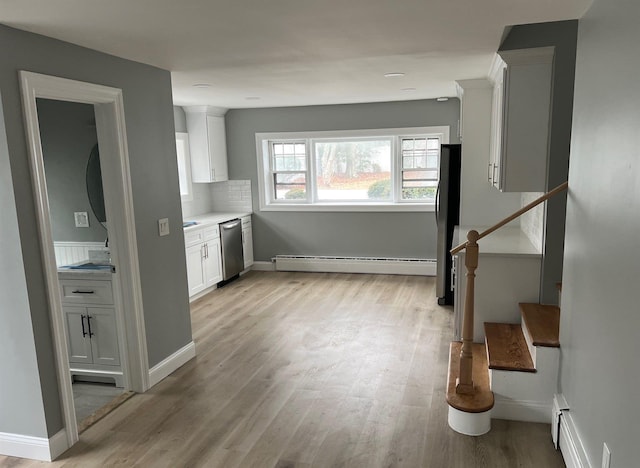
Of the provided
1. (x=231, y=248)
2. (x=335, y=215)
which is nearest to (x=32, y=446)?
(x=231, y=248)

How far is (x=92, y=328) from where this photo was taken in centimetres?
356

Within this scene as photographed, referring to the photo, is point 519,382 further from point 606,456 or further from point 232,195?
point 232,195

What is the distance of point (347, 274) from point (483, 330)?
10.8 ft

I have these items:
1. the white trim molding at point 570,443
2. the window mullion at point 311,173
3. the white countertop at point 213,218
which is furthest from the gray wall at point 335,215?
the white trim molding at point 570,443

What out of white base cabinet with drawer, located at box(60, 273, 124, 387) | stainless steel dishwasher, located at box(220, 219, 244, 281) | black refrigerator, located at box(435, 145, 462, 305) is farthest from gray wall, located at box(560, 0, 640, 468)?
stainless steel dishwasher, located at box(220, 219, 244, 281)

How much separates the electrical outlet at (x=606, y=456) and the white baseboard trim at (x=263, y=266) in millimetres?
5532

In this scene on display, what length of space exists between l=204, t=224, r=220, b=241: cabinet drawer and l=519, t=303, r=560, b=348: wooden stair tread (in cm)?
373

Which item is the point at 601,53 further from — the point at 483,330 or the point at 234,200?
the point at 234,200

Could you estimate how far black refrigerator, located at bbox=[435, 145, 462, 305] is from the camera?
5.14 meters

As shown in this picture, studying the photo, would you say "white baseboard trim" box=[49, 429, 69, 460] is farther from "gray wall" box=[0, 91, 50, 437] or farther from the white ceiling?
the white ceiling

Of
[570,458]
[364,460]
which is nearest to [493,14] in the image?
[570,458]

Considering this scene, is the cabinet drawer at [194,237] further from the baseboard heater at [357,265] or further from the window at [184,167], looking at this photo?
the baseboard heater at [357,265]

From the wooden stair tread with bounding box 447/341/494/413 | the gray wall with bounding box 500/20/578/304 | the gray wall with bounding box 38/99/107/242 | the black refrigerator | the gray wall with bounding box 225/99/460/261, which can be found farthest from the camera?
the gray wall with bounding box 225/99/460/261

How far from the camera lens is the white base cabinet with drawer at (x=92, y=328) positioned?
11.4 ft
